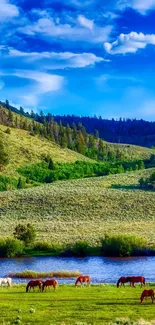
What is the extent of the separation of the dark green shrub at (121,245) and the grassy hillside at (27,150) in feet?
268

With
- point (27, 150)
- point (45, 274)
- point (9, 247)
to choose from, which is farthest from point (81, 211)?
point (27, 150)

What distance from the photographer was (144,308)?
2611 centimetres

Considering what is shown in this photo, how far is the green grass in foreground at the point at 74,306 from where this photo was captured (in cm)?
2381

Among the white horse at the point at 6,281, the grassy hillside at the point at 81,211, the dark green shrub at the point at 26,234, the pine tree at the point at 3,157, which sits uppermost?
the pine tree at the point at 3,157

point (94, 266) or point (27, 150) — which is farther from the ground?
point (27, 150)

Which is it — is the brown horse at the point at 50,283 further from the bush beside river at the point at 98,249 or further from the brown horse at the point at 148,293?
the bush beside river at the point at 98,249

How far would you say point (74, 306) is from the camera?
27.0 metres

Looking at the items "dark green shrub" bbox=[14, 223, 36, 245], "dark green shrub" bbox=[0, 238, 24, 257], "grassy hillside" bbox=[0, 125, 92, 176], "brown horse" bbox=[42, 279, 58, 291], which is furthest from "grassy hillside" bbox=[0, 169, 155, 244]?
"grassy hillside" bbox=[0, 125, 92, 176]

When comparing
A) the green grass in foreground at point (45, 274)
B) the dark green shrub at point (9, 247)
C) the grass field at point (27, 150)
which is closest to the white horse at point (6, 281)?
the green grass in foreground at point (45, 274)

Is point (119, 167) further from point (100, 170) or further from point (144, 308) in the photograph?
point (144, 308)

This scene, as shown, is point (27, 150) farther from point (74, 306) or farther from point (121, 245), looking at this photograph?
point (74, 306)

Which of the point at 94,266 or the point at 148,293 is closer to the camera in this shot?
the point at 148,293

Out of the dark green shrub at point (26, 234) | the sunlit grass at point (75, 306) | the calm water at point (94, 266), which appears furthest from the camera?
the dark green shrub at point (26, 234)

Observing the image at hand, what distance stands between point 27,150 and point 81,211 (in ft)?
244
